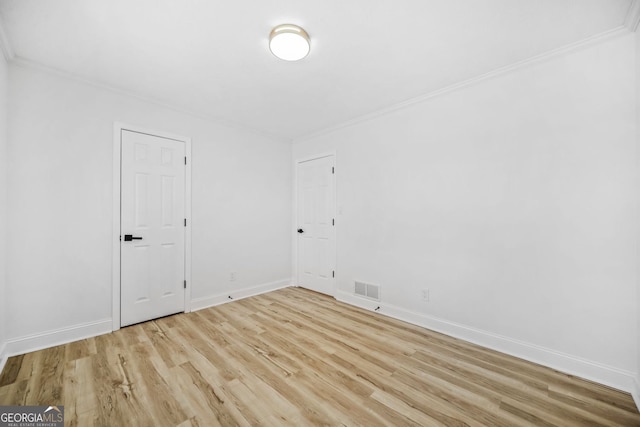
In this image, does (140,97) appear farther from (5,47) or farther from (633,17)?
(633,17)

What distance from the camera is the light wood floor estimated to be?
1.63m

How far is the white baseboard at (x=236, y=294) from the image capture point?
11.3 ft

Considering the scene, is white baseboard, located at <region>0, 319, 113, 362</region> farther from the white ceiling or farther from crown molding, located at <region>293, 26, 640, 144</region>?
crown molding, located at <region>293, 26, 640, 144</region>

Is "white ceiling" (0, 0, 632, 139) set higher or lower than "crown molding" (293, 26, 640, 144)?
higher

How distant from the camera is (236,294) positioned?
12.6 feet

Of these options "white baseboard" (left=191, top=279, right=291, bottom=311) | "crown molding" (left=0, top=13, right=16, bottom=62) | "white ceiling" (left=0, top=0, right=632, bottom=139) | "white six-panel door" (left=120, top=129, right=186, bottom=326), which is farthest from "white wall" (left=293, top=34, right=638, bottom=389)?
"crown molding" (left=0, top=13, right=16, bottom=62)

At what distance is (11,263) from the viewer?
227 centimetres

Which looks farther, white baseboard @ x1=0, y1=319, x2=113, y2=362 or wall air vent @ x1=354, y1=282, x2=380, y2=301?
wall air vent @ x1=354, y1=282, x2=380, y2=301

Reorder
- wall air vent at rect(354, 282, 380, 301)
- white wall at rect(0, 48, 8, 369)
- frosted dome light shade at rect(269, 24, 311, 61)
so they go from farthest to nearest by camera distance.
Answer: wall air vent at rect(354, 282, 380, 301) < white wall at rect(0, 48, 8, 369) < frosted dome light shade at rect(269, 24, 311, 61)

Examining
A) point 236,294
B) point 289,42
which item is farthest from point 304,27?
point 236,294

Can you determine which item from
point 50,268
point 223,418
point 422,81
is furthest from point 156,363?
point 422,81

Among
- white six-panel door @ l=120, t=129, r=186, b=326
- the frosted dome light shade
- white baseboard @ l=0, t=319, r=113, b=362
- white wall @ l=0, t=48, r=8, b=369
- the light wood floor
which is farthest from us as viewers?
white six-panel door @ l=120, t=129, r=186, b=326

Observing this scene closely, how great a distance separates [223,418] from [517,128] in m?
3.27

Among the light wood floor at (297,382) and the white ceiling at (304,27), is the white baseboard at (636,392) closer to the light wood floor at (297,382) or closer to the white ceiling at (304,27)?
the light wood floor at (297,382)
